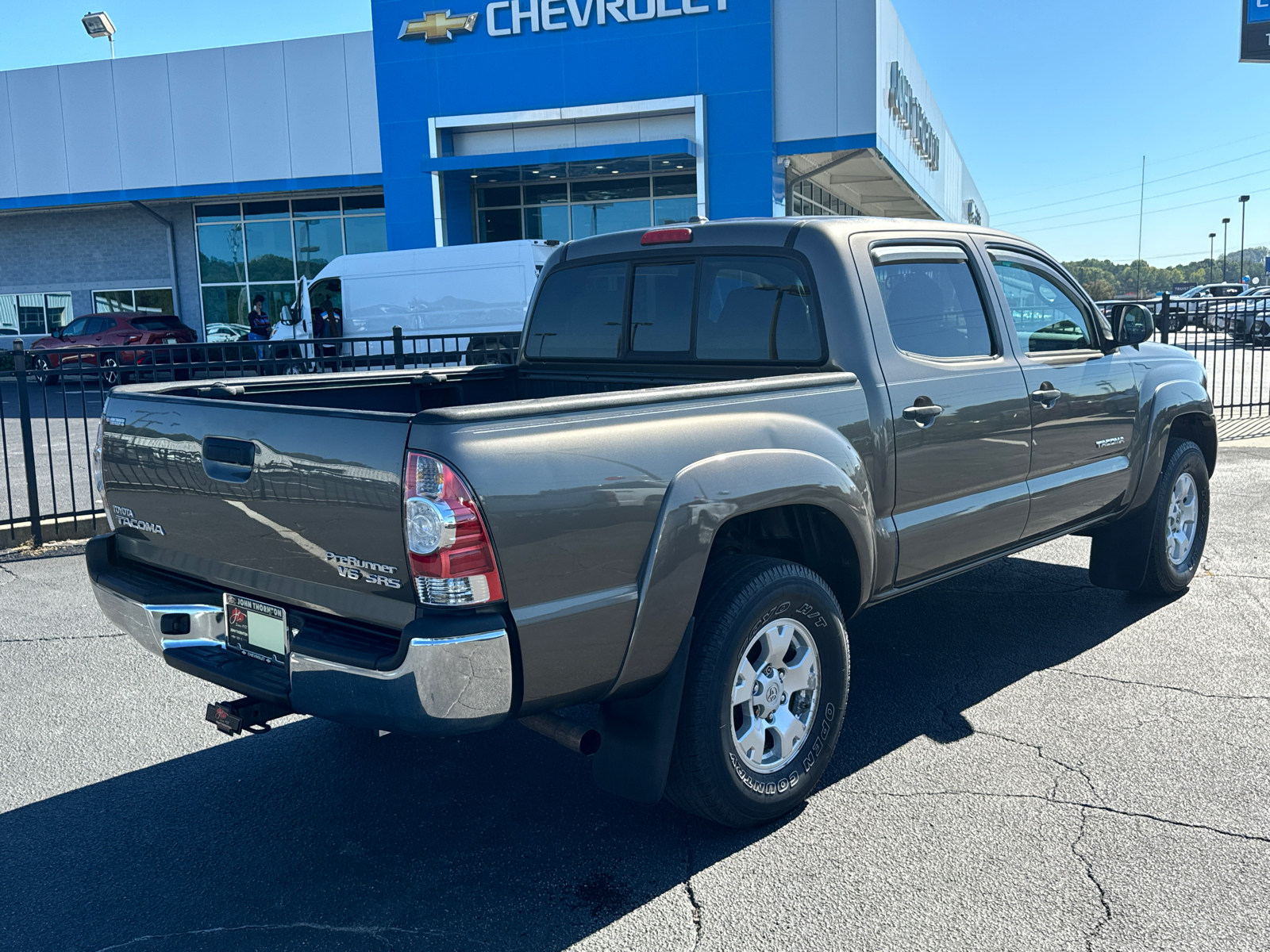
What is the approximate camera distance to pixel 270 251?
32656 mm

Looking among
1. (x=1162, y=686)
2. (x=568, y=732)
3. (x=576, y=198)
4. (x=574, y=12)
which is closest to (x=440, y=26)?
(x=574, y=12)

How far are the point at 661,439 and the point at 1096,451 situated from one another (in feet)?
9.66

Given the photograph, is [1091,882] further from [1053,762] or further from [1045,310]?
[1045,310]

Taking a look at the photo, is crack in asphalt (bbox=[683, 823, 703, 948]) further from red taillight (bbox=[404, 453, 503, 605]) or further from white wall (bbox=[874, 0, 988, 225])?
white wall (bbox=[874, 0, 988, 225])

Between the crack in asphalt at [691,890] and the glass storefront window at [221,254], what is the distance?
32.8 m

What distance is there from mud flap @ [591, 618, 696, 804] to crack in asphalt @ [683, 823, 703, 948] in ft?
0.93

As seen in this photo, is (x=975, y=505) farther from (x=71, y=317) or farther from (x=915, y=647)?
(x=71, y=317)

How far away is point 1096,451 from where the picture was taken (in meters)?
5.16

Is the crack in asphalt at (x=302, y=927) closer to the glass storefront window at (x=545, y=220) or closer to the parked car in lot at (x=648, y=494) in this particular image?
the parked car in lot at (x=648, y=494)

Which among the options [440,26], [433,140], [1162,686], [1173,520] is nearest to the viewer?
[1162,686]

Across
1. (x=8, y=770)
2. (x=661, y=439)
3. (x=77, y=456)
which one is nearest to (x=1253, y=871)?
(x=661, y=439)

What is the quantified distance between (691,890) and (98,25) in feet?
128

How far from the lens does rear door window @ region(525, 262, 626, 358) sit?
4777 millimetres

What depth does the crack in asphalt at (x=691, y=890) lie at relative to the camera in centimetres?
299
